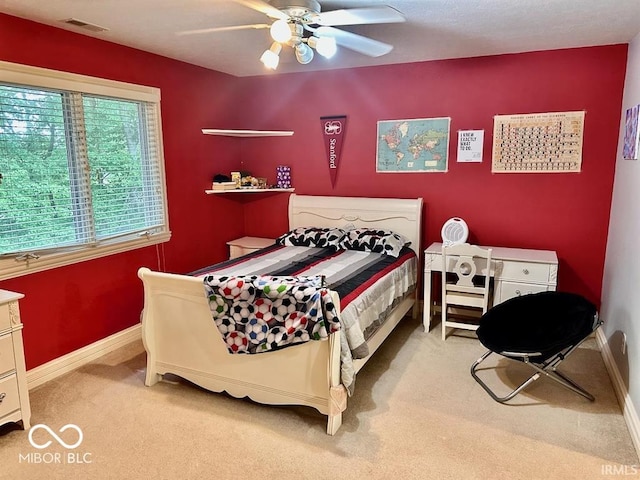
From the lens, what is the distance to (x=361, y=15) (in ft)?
7.29

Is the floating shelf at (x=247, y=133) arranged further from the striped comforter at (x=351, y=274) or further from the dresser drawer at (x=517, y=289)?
the dresser drawer at (x=517, y=289)

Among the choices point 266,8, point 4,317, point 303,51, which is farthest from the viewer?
point 303,51

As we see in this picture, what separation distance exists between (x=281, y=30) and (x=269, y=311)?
4.75ft

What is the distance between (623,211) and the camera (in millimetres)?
3092

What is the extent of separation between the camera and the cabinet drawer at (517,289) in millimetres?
3363

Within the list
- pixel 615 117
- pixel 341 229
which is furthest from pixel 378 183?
pixel 615 117

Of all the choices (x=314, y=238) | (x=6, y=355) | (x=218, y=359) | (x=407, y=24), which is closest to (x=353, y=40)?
(x=407, y=24)

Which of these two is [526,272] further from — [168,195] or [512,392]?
[168,195]

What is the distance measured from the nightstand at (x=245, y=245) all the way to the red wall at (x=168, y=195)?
111 millimetres

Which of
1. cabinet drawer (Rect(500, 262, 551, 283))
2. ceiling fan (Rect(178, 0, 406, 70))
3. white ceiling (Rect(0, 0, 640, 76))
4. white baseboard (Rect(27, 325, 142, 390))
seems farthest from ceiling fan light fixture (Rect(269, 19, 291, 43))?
white baseboard (Rect(27, 325, 142, 390))

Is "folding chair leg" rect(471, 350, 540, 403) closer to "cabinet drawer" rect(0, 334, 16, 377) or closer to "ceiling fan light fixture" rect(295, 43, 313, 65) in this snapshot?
"ceiling fan light fixture" rect(295, 43, 313, 65)

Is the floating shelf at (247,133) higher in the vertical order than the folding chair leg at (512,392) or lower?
higher

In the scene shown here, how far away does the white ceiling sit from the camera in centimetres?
247

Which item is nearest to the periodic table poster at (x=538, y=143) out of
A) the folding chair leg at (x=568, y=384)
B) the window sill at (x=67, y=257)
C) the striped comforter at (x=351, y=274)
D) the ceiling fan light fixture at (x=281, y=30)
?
the striped comforter at (x=351, y=274)
